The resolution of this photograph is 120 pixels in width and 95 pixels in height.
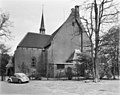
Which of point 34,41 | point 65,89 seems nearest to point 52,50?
point 34,41

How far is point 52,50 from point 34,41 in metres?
6.29

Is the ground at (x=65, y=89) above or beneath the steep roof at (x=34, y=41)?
beneath

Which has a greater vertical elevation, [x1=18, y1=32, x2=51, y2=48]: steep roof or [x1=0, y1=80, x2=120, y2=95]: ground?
[x1=18, y1=32, x2=51, y2=48]: steep roof

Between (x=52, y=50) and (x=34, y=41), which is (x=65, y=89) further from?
(x=34, y=41)

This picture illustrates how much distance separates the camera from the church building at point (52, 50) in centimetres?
3941

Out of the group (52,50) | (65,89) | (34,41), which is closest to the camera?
(65,89)

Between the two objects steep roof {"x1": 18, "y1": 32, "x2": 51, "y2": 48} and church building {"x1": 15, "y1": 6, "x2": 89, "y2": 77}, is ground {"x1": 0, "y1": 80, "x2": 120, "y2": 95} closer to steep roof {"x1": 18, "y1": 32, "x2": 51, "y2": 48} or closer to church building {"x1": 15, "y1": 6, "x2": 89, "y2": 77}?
church building {"x1": 15, "y1": 6, "x2": 89, "y2": 77}

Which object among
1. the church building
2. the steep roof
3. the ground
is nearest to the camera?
the ground

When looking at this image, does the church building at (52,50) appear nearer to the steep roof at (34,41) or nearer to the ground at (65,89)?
the steep roof at (34,41)

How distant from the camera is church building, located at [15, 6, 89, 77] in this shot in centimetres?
3941

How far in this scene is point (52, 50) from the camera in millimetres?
39938

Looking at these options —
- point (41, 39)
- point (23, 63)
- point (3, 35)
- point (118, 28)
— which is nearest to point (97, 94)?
point (118, 28)

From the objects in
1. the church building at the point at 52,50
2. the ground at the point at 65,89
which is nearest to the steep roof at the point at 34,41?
the church building at the point at 52,50

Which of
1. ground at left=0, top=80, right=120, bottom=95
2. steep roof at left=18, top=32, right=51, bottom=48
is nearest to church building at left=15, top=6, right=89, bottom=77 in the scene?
steep roof at left=18, top=32, right=51, bottom=48
